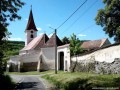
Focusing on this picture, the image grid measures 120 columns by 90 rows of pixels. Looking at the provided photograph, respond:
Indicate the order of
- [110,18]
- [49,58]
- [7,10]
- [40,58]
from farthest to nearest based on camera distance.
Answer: [40,58] → [49,58] → [110,18] → [7,10]

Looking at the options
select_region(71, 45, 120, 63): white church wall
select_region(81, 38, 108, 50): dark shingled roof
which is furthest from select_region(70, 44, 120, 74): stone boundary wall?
select_region(81, 38, 108, 50): dark shingled roof

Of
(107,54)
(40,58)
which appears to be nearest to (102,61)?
(107,54)

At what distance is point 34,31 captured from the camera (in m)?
71.8

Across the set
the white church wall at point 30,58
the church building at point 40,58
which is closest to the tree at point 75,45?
the church building at point 40,58

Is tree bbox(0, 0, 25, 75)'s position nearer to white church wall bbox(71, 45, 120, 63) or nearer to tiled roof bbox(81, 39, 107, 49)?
white church wall bbox(71, 45, 120, 63)

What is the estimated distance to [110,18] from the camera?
1433 inches

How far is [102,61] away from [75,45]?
23.7 metres

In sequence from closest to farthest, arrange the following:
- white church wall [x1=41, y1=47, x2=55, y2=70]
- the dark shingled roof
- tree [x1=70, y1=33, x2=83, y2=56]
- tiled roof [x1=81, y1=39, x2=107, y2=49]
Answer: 1. tree [x1=70, y1=33, x2=83, y2=56]
2. white church wall [x1=41, y1=47, x2=55, y2=70]
3. the dark shingled roof
4. tiled roof [x1=81, y1=39, x2=107, y2=49]

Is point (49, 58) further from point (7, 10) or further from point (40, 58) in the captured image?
point (7, 10)

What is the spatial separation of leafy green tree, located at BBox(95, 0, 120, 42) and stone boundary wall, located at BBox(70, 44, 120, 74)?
6.09 metres

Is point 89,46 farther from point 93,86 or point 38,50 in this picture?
point 93,86

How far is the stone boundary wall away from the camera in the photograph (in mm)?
23234

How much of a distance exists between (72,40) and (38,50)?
37.8 feet

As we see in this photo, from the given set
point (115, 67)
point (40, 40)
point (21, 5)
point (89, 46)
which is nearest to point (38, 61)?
point (40, 40)
